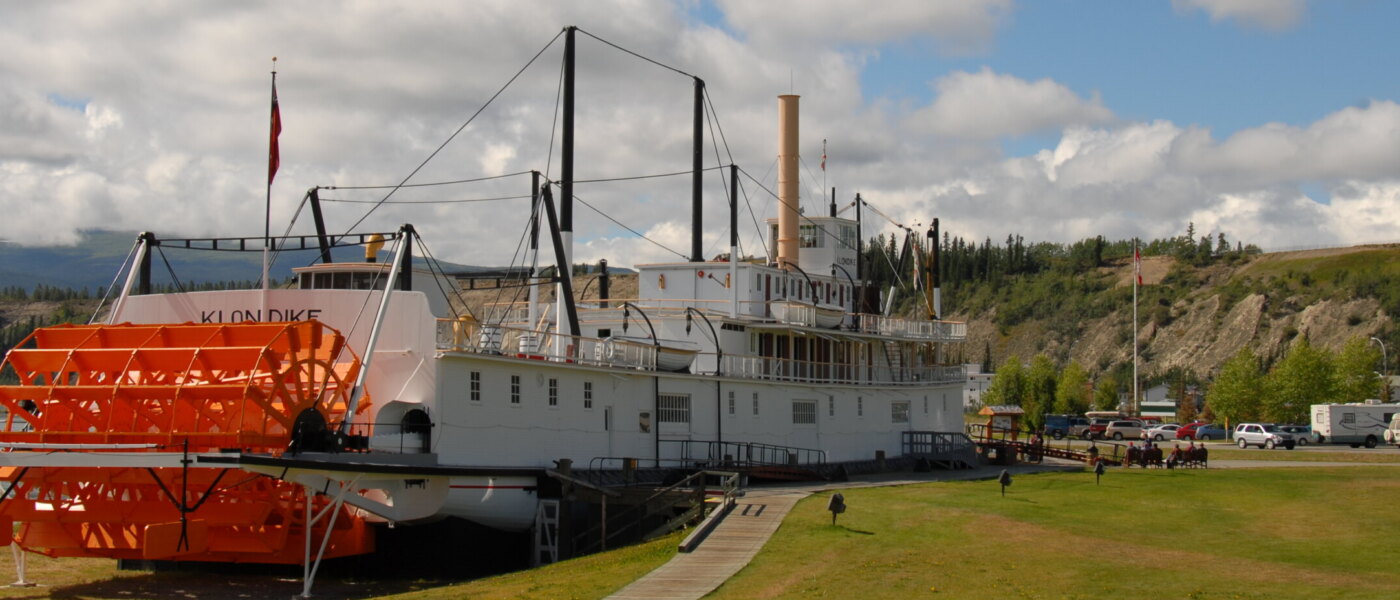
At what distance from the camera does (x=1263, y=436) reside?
61.4 meters

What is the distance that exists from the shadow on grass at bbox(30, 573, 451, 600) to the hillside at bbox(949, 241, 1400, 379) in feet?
391

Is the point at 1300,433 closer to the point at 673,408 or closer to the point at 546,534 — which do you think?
the point at 673,408

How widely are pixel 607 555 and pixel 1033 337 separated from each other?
13932 centimetres

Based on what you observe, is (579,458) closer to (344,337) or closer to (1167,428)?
(344,337)

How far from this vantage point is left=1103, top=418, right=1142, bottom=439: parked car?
2726 inches

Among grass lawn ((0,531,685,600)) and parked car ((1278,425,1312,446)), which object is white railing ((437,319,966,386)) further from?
parked car ((1278,425,1312,446))

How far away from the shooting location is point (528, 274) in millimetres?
36250

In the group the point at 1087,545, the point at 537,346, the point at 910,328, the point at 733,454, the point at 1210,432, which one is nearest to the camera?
the point at 1087,545

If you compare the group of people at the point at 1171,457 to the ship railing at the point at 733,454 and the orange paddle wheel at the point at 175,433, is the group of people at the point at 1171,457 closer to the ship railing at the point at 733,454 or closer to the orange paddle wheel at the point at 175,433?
the ship railing at the point at 733,454

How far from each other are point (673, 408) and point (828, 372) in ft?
32.5

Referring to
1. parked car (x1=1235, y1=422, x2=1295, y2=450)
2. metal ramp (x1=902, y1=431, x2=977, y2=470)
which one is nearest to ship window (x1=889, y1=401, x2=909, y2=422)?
metal ramp (x1=902, y1=431, x2=977, y2=470)

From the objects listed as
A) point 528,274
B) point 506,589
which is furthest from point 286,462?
point 528,274

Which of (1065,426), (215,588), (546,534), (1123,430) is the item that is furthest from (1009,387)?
(215,588)

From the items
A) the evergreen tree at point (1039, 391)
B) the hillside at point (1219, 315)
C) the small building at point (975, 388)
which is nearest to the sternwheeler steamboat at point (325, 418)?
the evergreen tree at point (1039, 391)
